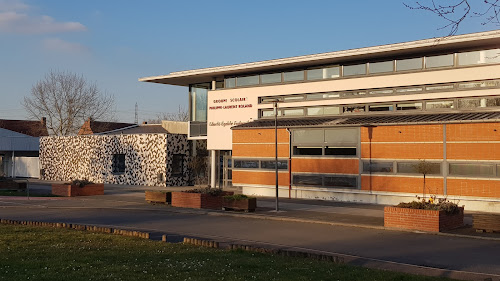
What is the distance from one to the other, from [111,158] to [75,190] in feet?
43.5

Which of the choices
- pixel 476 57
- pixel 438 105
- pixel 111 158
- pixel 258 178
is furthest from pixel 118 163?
pixel 476 57

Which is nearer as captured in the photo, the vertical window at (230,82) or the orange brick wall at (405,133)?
the orange brick wall at (405,133)

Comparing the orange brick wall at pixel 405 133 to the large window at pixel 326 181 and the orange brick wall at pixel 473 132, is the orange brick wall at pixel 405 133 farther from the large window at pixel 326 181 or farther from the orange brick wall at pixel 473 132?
the large window at pixel 326 181

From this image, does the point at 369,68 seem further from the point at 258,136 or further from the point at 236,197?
the point at 236,197

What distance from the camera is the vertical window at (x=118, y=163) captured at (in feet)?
155

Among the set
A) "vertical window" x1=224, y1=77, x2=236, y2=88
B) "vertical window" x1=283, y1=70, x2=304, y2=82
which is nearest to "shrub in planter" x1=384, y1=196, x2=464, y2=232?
"vertical window" x1=283, y1=70, x2=304, y2=82

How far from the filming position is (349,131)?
29.9 meters

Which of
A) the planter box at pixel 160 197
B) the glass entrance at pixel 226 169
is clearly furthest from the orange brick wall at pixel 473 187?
the glass entrance at pixel 226 169

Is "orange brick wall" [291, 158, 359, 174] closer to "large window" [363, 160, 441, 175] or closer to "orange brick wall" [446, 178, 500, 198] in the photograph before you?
"large window" [363, 160, 441, 175]

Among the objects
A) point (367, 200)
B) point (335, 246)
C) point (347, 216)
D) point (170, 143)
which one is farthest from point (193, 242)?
point (170, 143)

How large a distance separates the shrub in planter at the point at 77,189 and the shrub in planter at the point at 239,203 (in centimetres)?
1264

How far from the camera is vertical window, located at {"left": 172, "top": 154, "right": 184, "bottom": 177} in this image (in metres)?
43.2

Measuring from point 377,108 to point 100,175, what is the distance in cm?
2645

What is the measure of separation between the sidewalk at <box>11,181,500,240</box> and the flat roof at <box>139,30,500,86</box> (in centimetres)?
726
